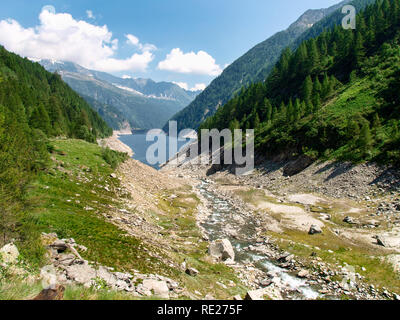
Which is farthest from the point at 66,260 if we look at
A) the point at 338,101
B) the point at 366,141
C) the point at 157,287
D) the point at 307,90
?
the point at 307,90

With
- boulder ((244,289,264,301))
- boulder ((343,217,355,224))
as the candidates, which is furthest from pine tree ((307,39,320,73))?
boulder ((244,289,264,301))

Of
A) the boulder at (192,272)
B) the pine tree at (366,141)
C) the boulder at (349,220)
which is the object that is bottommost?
the boulder at (349,220)

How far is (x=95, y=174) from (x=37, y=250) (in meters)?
24.7

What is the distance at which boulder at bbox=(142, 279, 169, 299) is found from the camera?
13016 millimetres

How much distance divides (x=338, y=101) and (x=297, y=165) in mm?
24935

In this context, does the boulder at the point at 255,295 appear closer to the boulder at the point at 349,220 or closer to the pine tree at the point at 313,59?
the boulder at the point at 349,220

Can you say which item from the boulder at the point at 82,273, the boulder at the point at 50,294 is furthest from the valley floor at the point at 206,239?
the boulder at the point at 50,294

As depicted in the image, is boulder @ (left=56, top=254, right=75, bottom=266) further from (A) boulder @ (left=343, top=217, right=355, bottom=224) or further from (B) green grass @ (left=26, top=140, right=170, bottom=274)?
(A) boulder @ (left=343, top=217, right=355, bottom=224)

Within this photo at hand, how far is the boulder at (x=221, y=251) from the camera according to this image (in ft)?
74.5

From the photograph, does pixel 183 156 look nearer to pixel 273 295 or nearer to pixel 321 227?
pixel 321 227

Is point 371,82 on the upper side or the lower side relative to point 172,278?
upper

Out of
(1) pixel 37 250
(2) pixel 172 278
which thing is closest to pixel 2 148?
(1) pixel 37 250

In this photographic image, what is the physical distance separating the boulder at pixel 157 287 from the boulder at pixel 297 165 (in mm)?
Answer: 48373
